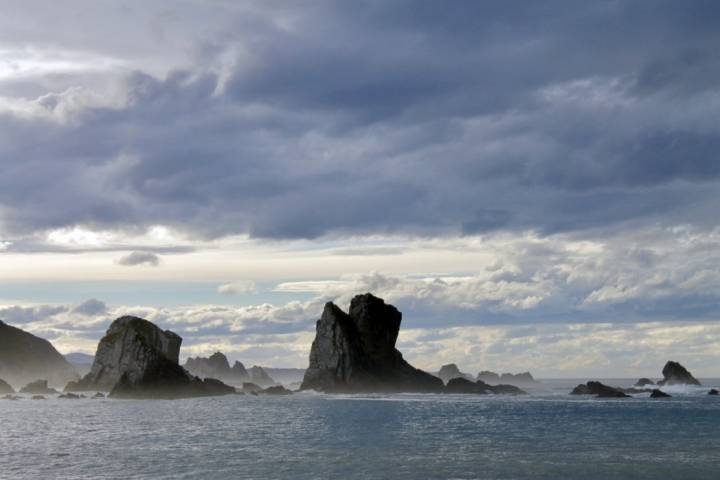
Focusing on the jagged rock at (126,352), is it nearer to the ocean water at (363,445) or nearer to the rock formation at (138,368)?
the rock formation at (138,368)

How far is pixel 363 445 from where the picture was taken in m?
72.5

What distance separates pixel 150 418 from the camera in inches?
4286

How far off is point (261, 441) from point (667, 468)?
1535 inches

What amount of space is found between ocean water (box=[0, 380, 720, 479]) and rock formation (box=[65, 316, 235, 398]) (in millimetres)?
47271

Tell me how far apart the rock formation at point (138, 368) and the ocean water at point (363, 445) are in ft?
155

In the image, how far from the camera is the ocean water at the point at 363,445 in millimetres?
55219

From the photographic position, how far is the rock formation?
17012cm

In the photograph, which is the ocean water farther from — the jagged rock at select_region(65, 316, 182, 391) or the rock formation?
the jagged rock at select_region(65, 316, 182, 391)

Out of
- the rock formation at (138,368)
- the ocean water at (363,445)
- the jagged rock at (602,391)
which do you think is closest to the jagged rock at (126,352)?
the rock formation at (138,368)

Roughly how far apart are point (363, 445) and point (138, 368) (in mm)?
112683

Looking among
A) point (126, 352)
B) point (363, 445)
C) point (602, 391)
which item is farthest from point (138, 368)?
point (363, 445)

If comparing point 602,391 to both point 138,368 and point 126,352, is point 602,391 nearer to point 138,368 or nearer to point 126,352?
point 138,368

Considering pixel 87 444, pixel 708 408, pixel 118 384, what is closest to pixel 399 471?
pixel 87 444

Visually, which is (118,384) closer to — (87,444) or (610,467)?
(87,444)
